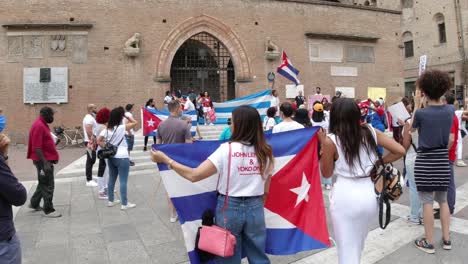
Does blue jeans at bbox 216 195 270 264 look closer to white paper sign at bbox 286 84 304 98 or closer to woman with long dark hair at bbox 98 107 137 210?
woman with long dark hair at bbox 98 107 137 210

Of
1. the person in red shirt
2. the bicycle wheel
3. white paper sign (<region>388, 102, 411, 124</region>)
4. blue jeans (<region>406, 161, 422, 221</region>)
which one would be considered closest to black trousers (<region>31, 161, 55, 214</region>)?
the person in red shirt

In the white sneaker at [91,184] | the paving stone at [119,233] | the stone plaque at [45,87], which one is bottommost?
the paving stone at [119,233]

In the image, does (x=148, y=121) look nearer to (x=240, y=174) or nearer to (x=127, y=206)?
(x=127, y=206)

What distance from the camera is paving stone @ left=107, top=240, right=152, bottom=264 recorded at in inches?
165

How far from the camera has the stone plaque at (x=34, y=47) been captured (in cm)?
1571

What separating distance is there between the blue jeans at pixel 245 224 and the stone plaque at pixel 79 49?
50.2ft

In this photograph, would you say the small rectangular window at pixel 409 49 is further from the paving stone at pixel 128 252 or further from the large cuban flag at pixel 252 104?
the paving stone at pixel 128 252

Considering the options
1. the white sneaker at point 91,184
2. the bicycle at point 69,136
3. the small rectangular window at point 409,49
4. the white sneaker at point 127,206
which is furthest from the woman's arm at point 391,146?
the small rectangular window at point 409,49

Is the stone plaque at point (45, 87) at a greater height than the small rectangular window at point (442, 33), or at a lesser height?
lesser

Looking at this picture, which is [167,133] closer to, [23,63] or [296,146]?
[296,146]

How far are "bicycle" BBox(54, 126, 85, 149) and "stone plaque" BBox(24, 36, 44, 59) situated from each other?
11.3 ft

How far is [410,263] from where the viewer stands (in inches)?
153

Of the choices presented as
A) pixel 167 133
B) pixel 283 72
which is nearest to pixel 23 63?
pixel 283 72

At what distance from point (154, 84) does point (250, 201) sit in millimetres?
14990
